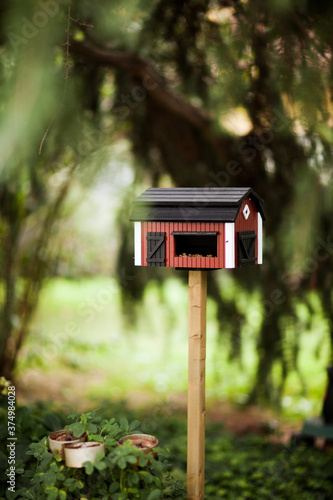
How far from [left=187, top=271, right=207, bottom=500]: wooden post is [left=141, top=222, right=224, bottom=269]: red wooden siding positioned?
0.17 ft

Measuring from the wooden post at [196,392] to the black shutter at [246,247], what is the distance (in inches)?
6.4

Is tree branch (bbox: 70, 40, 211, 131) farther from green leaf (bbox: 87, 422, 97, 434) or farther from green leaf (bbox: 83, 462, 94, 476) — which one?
green leaf (bbox: 83, 462, 94, 476)

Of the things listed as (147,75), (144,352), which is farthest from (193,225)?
(144,352)

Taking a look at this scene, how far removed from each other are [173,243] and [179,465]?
1722mm

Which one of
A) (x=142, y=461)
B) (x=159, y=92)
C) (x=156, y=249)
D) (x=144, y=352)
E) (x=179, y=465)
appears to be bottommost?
(x=179, y=465)

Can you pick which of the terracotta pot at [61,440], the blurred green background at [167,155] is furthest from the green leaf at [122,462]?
the blurred green background at [167,155]

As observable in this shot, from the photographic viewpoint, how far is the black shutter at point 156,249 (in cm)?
197

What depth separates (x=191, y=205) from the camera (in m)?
1.94

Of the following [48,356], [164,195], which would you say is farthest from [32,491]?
[48,356]

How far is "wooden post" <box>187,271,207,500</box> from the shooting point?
1919 millimetres

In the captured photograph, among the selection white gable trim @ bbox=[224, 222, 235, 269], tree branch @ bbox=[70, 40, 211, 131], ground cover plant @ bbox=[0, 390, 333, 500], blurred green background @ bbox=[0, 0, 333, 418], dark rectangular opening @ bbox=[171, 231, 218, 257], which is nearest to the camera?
ground cover plant @ bbox=[0, 390, 333, 500]

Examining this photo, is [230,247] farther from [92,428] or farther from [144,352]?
[144,352]

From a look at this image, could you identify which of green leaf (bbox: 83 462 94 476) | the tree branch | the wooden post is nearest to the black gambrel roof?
the wooden post

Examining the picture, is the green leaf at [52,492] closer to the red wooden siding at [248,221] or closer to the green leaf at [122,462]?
the green leaf at [122,462]
